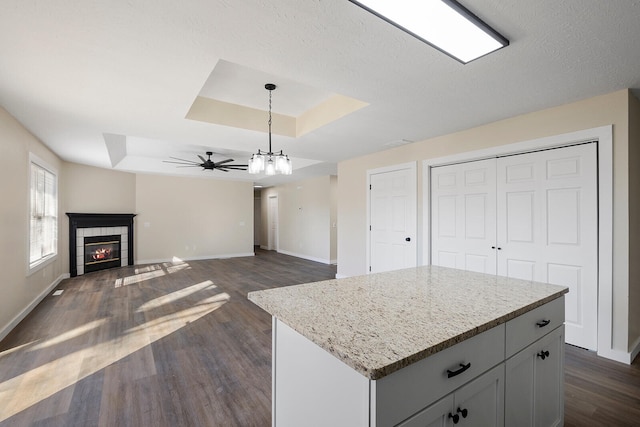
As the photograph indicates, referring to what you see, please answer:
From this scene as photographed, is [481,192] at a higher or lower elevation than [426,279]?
higher

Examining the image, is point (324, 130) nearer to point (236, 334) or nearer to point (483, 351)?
point (236, 334)

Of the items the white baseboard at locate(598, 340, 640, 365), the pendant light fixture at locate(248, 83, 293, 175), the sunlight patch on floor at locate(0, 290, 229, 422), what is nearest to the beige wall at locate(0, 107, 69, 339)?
Answer: the sunlight patch on floor at locate(0, 290, 229, 422)

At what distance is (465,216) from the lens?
149 inches

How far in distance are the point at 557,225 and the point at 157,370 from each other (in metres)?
3.86

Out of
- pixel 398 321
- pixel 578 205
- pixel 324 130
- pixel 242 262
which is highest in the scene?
pixel 324 130

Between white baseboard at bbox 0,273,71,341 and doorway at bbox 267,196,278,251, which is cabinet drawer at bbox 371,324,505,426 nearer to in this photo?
white baseboard at bbox 0,273,71,341

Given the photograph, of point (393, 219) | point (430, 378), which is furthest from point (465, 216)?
point (430, 378)

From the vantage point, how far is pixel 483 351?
1.20 metres

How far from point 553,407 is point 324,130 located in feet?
10.6

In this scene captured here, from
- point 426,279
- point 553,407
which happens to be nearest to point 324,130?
point 426,279

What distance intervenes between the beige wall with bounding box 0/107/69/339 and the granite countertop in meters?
3.39

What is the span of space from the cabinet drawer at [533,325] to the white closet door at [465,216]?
1.97 m

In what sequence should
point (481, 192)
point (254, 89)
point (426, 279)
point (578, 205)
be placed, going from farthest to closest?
1. point (481, 192)
2. point (254, 89)
3. point (578, 205)
4. point (426, 279)

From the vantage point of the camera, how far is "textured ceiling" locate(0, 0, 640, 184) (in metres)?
1.62
